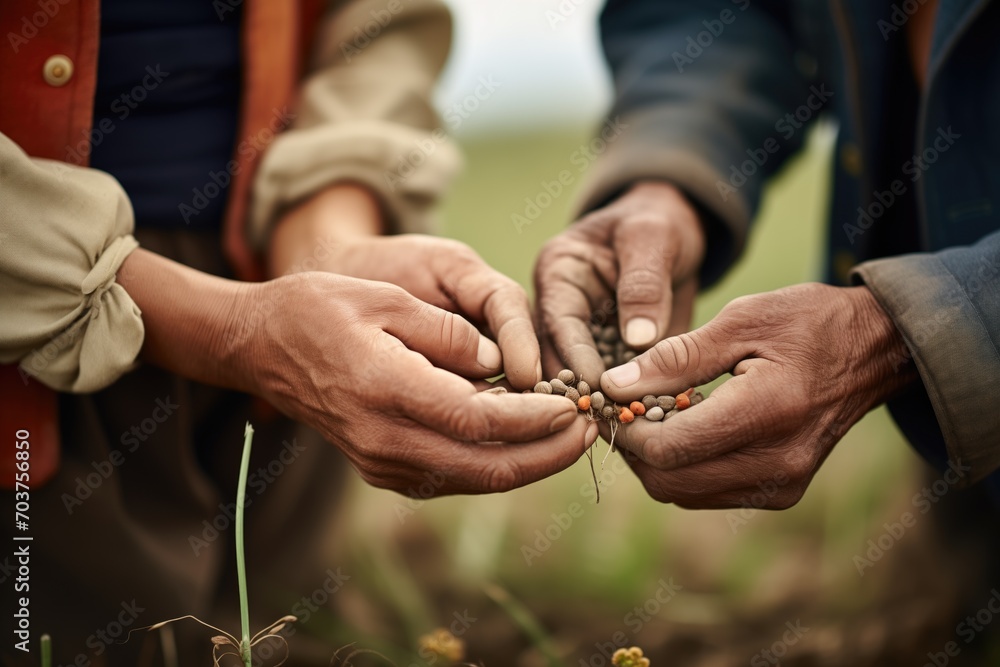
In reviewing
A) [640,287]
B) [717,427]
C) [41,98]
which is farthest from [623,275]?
[41,98]

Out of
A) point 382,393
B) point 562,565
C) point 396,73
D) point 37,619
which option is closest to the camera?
point 382,393

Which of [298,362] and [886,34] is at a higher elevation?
[886,34]

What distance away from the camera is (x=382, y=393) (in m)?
1.14

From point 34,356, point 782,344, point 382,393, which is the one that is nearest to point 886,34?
point 782,344

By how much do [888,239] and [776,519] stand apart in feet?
3.23

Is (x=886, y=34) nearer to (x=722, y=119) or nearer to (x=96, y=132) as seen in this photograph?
(x=722, y=119)

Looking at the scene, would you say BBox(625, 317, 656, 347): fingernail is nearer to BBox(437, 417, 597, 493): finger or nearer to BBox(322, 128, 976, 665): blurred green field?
BBox(437, 417, 597, 493): finger

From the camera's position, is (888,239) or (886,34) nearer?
(886,34)

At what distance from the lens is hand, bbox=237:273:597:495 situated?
1133 millimetres

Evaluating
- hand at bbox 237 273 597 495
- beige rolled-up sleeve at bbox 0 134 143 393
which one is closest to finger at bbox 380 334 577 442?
hand at bbox 237 273 597 495

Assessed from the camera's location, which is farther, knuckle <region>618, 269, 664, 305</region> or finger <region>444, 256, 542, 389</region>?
knuckle <region>618, 269, 664, 305</region>

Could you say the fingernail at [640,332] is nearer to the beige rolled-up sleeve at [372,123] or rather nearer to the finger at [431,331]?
the finger at [431,331]

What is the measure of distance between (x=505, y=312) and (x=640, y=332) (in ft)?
0.88

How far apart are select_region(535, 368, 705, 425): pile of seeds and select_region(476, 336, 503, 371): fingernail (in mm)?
80
